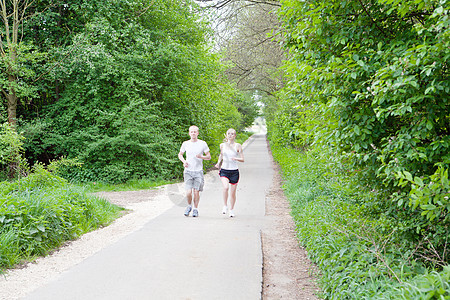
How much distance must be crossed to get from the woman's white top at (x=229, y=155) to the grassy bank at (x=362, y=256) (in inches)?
81.1

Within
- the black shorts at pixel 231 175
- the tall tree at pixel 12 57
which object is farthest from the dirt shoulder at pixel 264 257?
the tall tree at pixel 12 57

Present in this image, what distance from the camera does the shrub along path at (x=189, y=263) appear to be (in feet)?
14.6

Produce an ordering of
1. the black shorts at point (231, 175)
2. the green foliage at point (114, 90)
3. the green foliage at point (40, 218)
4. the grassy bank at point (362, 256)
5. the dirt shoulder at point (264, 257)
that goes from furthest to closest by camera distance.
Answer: the green foliage at point (114, 90) → the black shorts at point (231, 175) → the green foliage at point (40, 218) → the dirt shoulder at point (264, 257) → the grassy bank at point (362, 256)

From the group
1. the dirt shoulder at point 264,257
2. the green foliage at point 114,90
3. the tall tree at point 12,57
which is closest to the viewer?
the dirt shoulder at point 264,257

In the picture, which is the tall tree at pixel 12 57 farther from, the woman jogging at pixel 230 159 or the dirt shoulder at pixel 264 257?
the woman jogging at pixel 230 159

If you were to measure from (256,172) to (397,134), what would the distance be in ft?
48.1

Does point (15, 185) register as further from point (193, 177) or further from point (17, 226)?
point (193, 177)

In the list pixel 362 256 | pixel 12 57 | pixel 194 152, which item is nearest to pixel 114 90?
pixel 12 57

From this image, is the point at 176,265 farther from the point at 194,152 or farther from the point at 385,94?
the point at 385,94

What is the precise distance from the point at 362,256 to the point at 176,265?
2.46m

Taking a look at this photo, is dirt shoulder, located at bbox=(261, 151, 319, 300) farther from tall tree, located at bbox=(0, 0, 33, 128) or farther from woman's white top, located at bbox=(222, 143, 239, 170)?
tall tree, located at bbox=(0, 0, 33, 128)

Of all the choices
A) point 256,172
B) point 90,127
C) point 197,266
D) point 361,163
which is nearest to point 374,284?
point 361,163

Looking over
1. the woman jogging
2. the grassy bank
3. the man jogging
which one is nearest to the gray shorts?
the man jogging

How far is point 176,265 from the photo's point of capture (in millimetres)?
5281
